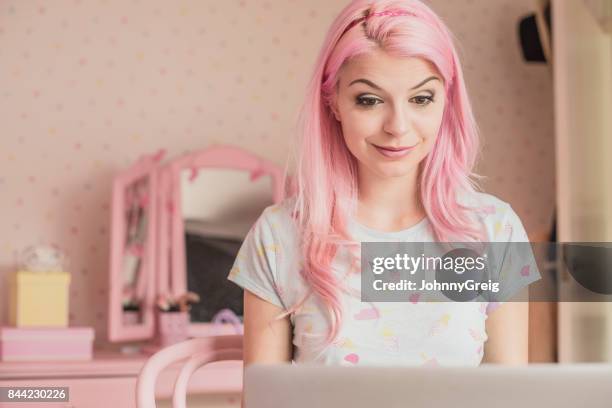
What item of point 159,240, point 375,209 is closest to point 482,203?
point 375,209

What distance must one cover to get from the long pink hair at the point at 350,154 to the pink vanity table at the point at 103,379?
47.5 inches

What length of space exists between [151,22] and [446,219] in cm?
179

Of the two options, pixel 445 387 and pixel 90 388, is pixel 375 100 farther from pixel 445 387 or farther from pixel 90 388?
pixel 90 388

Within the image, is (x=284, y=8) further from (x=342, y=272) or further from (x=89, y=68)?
(x=342, y=272)

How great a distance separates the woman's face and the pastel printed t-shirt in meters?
0.08

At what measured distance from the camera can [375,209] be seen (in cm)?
101

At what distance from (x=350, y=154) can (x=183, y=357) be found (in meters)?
0.32

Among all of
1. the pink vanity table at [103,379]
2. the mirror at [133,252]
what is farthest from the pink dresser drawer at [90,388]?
the mirror at [133,252]

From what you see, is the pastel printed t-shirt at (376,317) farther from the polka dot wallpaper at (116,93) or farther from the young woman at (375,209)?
the polka dot wallpaper at (116,93)

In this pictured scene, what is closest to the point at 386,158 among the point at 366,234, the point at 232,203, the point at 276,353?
the point at 366,234

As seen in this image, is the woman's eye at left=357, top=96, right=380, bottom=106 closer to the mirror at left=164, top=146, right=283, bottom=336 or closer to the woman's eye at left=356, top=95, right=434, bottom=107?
the woman's eye at left=356, top=95, right=434, bottom=107

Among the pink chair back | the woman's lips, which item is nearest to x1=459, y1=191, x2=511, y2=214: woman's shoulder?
the woman's lips

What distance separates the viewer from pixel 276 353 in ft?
3.23

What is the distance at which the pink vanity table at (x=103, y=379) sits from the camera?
2.07m
